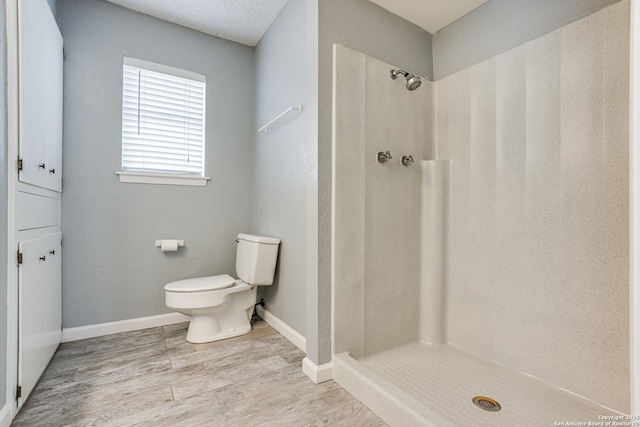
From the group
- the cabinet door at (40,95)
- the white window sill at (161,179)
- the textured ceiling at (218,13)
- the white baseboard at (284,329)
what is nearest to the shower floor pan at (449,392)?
the white baseboard at (284,329)

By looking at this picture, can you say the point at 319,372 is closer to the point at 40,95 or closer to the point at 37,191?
the point at 37,191

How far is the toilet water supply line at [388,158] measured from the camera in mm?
1811

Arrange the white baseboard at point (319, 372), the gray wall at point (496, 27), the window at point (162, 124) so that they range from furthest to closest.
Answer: the window at point (162, 124), the white baseboard at point (319, 372), the gray wall at point (496, 27)

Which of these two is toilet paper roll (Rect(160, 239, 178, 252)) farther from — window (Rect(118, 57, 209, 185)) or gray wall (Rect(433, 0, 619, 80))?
gray wall (Rect(433, 0, 619, 80))

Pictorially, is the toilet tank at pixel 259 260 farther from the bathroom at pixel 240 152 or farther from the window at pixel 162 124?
the window at pixel 162 124

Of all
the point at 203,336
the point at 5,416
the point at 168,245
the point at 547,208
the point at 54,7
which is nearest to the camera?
the point at 5,416

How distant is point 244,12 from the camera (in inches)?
90.7

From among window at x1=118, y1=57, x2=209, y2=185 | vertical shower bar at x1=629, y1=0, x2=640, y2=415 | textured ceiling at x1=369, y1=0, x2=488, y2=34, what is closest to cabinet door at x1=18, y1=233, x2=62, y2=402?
window at x1=118, y1=57, x2=209, y2=185

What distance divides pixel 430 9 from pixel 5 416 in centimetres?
297

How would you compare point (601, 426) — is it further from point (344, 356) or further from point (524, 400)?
point (344, 356)

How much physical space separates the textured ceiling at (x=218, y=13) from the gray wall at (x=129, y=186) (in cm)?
8

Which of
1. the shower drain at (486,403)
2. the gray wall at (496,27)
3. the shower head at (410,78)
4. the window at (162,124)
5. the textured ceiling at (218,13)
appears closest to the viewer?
the shower drain at (486,403)

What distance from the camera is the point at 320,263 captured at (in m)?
1.66

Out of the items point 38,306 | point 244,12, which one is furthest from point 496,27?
point 38,306
